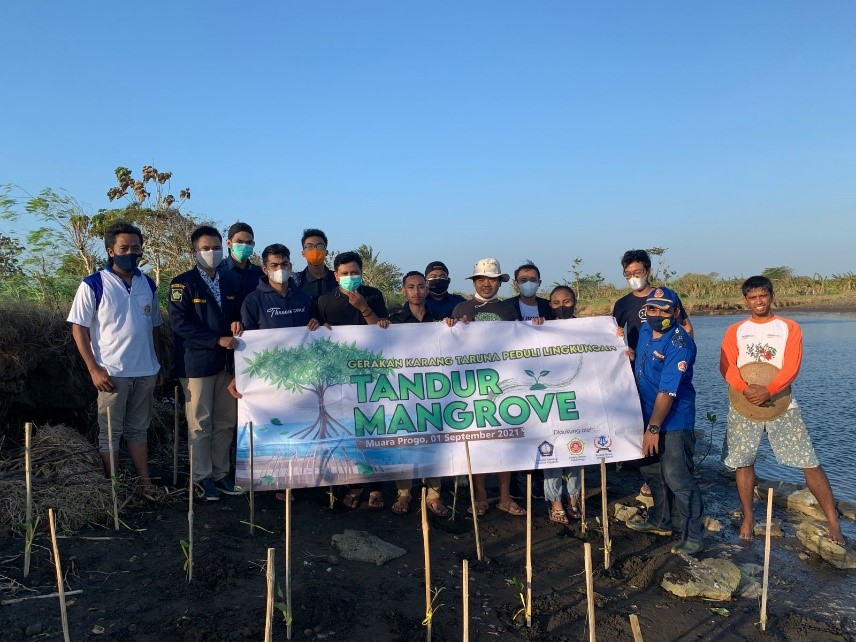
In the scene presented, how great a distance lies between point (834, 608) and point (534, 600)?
2156mm

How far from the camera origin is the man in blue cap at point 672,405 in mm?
4656

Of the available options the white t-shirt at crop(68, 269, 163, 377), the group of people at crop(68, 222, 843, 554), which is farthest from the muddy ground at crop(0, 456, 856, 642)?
the white t-shirt at crop(68, 269, 163, 377)

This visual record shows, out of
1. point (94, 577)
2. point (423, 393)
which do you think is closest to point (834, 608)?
point (423, 393)

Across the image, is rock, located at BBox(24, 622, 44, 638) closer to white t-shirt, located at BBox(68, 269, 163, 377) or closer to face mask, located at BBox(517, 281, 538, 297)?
white t-shirt, located at BBox(68, 269, 163, 377)

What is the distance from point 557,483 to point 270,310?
297cm

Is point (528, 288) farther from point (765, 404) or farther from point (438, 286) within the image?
point (765, 404)

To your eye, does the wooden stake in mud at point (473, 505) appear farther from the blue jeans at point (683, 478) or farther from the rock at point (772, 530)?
the rock at point (772, 530)

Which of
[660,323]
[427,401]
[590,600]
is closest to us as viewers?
[590,600]

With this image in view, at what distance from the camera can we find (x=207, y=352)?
16.6ft

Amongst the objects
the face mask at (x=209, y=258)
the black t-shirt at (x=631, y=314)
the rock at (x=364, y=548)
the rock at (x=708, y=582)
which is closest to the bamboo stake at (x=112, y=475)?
the face mask at (x=209, y=258)

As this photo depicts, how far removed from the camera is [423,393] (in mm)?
5160

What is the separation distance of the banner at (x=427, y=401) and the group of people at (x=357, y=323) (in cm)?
21

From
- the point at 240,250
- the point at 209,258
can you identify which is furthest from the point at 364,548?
the point at 240,250

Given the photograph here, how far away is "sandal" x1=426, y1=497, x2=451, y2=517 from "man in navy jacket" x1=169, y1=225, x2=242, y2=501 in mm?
1679
